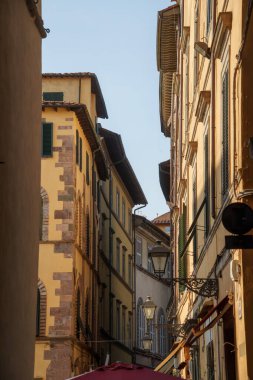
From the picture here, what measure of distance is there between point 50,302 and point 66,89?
9236 millimetres

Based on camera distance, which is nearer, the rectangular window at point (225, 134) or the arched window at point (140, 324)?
the rectangular window at point (225, 134)

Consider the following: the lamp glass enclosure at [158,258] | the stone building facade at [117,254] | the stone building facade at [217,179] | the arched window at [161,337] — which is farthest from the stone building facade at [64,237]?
the arched window at [161,337]

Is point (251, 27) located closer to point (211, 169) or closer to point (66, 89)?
point (211, 169)

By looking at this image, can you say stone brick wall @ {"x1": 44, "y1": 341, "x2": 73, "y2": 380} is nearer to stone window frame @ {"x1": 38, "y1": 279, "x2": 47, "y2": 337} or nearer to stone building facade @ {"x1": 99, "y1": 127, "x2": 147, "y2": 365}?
stone window frame @ {"x1": 38, "y1": 279, "x2": 47, "y2": 337}

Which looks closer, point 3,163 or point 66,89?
point 3,163

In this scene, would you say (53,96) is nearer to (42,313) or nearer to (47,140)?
(47,140)

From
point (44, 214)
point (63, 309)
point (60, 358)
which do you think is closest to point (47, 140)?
point (44, 214)

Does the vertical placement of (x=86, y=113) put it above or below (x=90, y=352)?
above

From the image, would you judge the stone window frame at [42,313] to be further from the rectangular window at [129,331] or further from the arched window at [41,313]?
the rectangular window at [129,331]

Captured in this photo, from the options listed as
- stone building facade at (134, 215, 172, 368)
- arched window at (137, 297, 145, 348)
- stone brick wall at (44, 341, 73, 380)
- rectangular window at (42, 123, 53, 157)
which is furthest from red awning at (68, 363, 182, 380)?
arched window at (137, 297, 145, 348)

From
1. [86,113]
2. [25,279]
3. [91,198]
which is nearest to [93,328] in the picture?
[91,198]

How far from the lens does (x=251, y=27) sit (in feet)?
40.2

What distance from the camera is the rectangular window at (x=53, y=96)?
3900 centimetres

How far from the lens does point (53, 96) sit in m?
39.2
